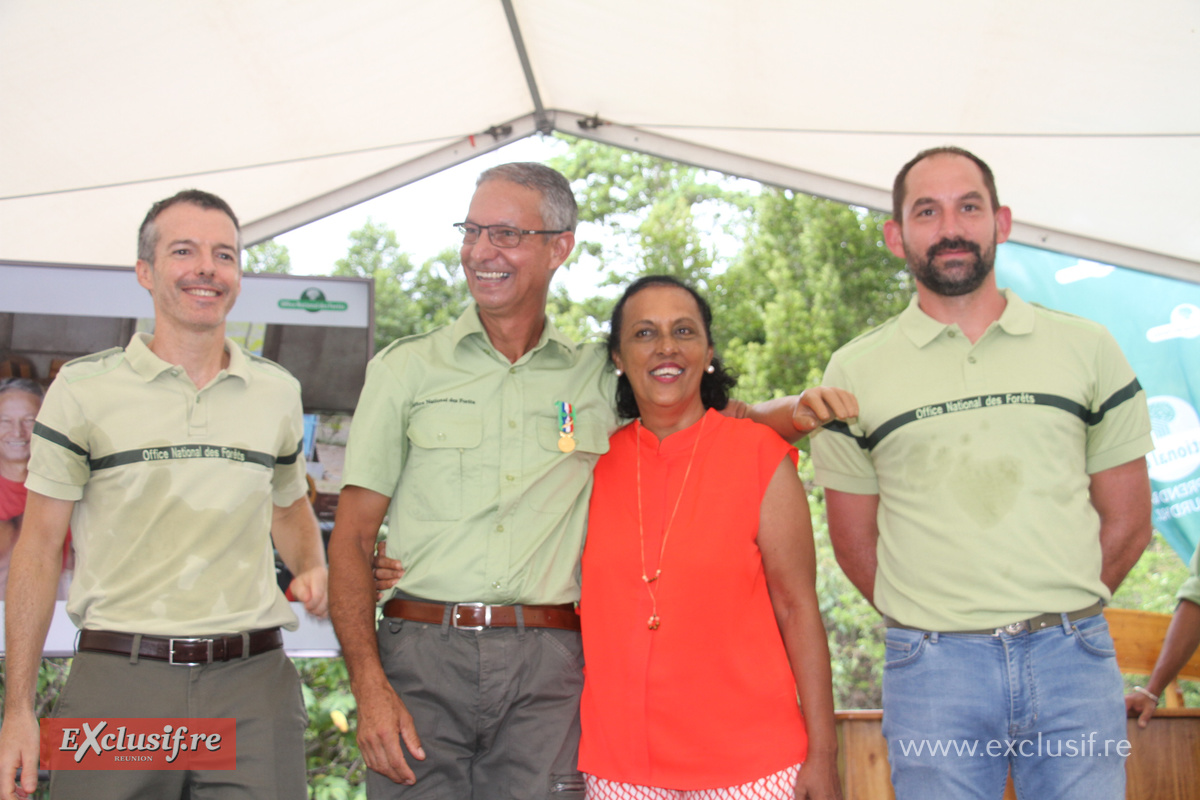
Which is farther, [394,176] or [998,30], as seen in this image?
[394,176]

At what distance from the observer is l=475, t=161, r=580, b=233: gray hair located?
257 centimetres

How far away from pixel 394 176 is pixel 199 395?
222cm

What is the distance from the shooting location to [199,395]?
8.55 ft

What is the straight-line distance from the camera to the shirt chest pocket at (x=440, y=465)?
2344 millimetres

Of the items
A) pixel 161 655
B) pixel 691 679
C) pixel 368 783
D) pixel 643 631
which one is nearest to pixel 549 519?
pixel 643 631

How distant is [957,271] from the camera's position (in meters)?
2.40

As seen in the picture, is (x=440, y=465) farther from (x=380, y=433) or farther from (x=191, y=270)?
(x=191, y=270)

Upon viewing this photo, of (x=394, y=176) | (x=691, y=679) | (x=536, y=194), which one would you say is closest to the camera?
(x=691, y=679)

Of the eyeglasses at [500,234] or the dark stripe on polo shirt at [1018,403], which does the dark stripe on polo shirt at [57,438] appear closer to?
the eyeglasses at [500,234]

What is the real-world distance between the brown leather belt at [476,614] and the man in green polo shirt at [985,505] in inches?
34.0

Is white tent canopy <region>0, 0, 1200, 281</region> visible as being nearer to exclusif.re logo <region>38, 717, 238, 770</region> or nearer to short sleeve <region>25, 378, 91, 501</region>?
short sleeve <region>25, 378, 91, 501</region>

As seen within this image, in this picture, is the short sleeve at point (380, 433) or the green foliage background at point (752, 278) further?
the green foliage background at point (752, 278)

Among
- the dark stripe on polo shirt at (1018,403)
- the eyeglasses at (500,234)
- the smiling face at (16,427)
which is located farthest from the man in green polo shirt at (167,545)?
the dark stripe on polo shirt at (1018,403)

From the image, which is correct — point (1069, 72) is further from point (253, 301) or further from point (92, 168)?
point (92, 168)
